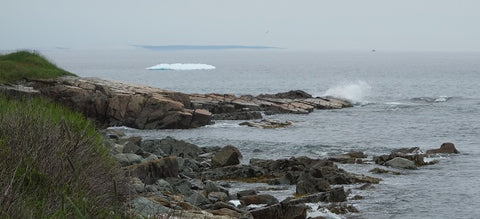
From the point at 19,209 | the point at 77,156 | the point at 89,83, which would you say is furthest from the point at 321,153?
the point at 19,209

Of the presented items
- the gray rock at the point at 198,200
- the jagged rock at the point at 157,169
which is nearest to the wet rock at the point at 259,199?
the gray rock at the point at 198,200

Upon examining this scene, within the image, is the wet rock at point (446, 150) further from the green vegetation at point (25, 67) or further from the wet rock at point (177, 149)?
the green vegetation at point (25, 67)

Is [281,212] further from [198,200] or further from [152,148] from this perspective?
[152,148]

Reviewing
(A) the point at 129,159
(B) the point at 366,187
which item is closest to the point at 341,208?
(B) the point at 366,187

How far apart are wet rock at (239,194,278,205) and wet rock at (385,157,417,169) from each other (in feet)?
31.9

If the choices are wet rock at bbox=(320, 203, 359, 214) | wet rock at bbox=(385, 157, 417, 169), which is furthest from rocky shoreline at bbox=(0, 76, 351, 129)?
wet rock at bbox=(320, 203, 359, 214)

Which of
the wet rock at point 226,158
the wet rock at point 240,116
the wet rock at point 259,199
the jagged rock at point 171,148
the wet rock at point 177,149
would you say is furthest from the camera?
the wet rock at point 240,116

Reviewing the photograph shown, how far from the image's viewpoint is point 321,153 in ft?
104

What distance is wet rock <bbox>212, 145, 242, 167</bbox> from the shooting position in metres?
26.5

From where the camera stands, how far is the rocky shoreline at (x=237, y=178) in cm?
1644

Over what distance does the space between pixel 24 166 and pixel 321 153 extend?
2471cm

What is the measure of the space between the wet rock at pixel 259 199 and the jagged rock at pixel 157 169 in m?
2.74

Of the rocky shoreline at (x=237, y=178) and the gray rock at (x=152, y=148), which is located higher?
the rocky shoreline at (x=237, y=178)

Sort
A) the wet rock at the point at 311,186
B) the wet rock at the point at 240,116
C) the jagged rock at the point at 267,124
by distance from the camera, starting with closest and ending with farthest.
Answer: the wet rock at the point at 311,186 → the jagged rock at the point at 267,124 → the wet rock at the point at 240,116
